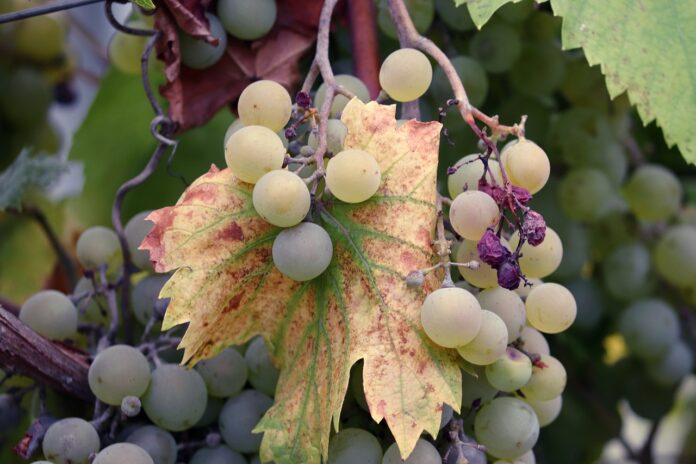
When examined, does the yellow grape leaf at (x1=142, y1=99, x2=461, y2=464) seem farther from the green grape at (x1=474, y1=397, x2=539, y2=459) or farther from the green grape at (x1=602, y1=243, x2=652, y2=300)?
the green grape at (x1=602, y1=243, x2=652, y2=300)

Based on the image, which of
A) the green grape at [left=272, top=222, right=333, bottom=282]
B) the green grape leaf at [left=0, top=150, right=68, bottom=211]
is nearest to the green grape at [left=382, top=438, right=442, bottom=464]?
the green grape at [left=272, top=222, right=333, bottom=282]

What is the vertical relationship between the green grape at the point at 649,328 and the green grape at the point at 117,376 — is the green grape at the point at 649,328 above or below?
below

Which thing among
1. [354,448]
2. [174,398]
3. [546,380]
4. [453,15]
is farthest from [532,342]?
[453,15]

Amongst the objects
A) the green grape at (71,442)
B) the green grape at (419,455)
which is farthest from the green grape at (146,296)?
the green grape at (419,455)

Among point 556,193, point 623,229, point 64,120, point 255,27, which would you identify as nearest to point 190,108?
point 255,27

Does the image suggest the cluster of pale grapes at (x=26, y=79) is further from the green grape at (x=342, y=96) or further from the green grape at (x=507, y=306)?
the green grape at (x=507, y=306)

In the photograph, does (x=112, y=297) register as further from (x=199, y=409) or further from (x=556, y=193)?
(x=556, y=193)
